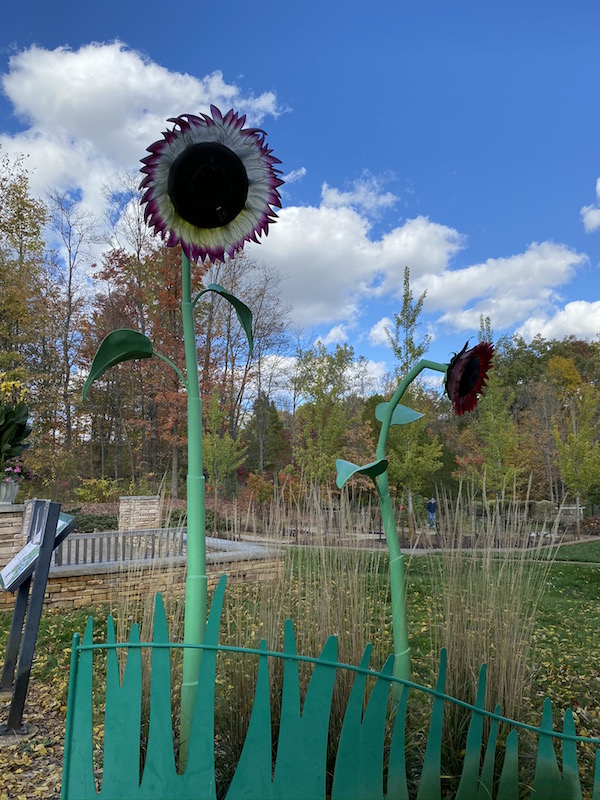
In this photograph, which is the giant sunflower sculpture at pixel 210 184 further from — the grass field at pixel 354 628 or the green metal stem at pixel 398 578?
the grass field at pixel 354 628

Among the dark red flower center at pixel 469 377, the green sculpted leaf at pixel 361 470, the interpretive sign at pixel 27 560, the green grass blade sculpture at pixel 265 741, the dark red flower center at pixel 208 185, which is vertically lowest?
the green grass blade sculpture at pixel 265 741

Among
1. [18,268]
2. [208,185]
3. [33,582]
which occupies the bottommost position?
[33,582]

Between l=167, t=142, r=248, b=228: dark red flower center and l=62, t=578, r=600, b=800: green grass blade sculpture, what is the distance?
991mm

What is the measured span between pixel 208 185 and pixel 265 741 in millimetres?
1339

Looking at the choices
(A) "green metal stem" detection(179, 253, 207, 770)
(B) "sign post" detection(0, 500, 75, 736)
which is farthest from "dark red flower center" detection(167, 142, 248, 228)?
(B) "sign post" detection(0, 500, 75, 736)

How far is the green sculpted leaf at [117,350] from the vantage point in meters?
1.54

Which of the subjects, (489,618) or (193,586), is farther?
(489,618)

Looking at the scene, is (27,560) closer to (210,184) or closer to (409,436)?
(210,184)

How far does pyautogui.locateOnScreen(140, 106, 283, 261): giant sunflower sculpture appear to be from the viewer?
58.7 inches

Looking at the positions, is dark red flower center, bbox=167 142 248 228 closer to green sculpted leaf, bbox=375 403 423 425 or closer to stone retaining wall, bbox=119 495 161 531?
green sculpted leaf, bbox=375 403 423 425

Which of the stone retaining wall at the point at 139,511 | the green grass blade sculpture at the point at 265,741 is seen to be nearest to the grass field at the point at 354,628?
the green grass blade sculpture at the point at 265,741

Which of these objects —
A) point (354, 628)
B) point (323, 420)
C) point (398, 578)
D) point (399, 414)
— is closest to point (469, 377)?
point (399, 414)

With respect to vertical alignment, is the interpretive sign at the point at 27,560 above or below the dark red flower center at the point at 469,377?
below

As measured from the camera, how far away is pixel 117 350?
1.58 metres
